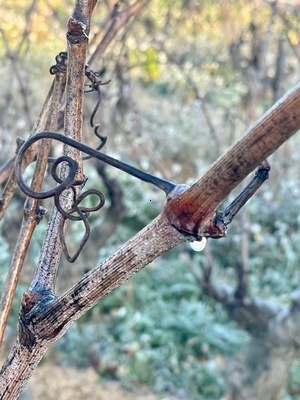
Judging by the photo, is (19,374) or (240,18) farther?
(240,18)

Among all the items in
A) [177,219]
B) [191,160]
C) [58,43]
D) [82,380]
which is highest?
[58,43]

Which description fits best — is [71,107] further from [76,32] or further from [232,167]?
[232,167]

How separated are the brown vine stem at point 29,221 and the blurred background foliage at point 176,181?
2.53 ft

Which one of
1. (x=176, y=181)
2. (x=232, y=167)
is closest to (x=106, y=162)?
(x=232, y=167)

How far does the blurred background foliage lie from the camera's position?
2.54m

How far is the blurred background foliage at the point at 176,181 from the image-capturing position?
8.33 ft

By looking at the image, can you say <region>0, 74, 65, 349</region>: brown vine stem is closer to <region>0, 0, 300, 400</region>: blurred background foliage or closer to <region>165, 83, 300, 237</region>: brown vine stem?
<region>165, 83, 300, 237</region>: brown vine stem

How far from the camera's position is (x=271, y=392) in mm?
2455

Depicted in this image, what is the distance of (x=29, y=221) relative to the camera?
24.9 inches

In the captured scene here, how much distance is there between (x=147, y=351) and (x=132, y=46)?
2.21 metres

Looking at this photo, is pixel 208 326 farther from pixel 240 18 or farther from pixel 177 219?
pixel 177 219

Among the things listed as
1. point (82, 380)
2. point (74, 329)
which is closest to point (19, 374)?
point (82, 380)

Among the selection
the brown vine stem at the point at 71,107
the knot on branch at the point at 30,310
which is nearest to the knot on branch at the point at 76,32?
the brown vine stem at the point at 71,107

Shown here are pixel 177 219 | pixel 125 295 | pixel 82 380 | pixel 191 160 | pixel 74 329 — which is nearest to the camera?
pixel 177 219
